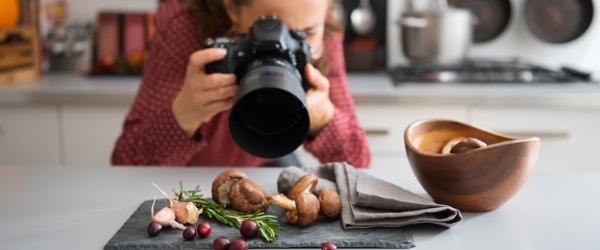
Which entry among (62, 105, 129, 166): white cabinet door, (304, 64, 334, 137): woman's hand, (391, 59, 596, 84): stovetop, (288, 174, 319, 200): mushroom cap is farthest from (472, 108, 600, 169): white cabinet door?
(288, 174, 319, 200): mushroom cap

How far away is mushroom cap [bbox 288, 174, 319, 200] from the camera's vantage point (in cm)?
77

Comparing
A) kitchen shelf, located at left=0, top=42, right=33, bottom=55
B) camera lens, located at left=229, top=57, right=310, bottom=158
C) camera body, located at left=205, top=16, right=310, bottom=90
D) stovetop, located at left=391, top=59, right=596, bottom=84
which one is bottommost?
kitchen shelf, located at left=0, top=42, right=33, bottom=55

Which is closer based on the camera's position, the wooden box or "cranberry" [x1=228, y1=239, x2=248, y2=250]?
"cranberry" [x1=228, y1=239, x2=248, y2=250]

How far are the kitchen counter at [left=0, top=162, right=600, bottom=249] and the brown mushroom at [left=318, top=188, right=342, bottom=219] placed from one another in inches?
3.2

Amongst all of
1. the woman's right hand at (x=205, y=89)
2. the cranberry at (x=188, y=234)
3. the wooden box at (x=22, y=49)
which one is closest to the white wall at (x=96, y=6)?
the wooden box at (x=22, y=49)

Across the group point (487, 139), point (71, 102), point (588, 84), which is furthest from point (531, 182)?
point (71, 102)

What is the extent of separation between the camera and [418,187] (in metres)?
0.89

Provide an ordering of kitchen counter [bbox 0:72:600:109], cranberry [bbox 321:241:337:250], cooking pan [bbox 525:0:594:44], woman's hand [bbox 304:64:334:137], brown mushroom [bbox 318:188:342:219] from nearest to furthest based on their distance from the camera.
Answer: cranberry [bbox 321:241:337:250] < brown mushroom [bbox 318:188:342:219] < woman's hand [bbox 304:64:334:137] < kitchen counter [bbox 0:72:600:109] < cooking pan [bbox 525:0:594:44]

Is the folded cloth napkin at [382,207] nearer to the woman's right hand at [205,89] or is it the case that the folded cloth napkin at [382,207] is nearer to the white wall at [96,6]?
the woman's right hand at [205,89]

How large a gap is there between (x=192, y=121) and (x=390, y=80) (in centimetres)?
100

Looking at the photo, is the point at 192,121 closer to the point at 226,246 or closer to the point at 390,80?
the point at 226,246

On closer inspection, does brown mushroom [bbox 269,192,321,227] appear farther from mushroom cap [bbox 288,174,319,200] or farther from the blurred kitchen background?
the blurred kitchen background

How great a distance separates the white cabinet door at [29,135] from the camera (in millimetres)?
1812

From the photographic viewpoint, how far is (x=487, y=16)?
224cm
